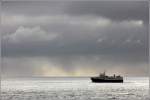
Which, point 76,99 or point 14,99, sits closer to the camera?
point 14,99

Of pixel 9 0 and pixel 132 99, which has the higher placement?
pixel 9 0

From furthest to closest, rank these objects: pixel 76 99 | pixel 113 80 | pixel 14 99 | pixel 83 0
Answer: pixel 113 80 → pixel 76 99 → pixel 14 99 → pixel 83 0

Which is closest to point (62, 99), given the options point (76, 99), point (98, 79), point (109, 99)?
point (76, 99)

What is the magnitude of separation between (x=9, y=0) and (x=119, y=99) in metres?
9.76

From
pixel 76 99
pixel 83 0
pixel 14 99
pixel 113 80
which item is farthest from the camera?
pixel 113 80

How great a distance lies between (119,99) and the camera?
12.8m

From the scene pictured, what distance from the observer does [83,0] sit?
10.9 ft

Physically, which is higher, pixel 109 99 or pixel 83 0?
pixel 83 0

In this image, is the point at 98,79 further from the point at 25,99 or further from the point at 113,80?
the point at 25,99

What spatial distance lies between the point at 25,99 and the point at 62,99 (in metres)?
1.09

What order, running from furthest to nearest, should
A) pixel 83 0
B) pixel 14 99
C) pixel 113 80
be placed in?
1. pixel 113 80
2. pixel 14 99
3. pixel 83 0

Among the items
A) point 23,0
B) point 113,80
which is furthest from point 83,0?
point 113,80

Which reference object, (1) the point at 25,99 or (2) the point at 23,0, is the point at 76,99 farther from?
(2) the point at 23,0

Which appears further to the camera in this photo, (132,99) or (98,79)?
(98,79)
